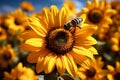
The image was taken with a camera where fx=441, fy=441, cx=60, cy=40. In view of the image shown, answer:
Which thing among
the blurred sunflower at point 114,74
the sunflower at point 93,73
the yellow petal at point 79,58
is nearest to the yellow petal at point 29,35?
the yellow petal at point 79,58

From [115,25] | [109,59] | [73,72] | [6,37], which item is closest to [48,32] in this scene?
[73,72]

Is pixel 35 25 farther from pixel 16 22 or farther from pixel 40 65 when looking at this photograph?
pixel 16 22

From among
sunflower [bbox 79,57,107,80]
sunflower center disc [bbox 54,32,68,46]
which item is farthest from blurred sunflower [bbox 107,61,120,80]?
sunflower center disc [bbox 54,32,68,46]

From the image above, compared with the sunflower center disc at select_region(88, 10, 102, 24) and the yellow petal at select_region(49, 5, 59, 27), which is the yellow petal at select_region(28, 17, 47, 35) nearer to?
the yellow petal at select_region(49, 5, 59, 27)

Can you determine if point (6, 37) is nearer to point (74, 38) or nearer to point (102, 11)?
point (102, 11)

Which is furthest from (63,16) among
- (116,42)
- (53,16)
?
(116,42)
